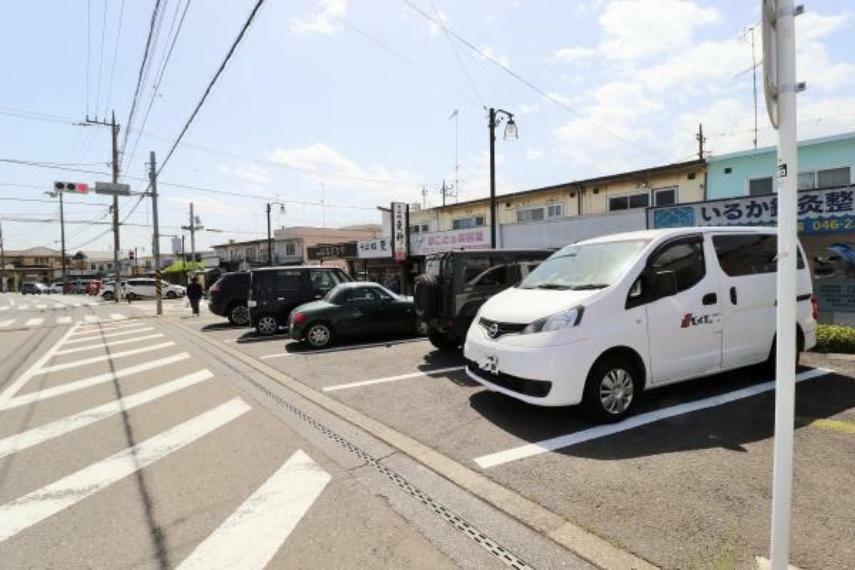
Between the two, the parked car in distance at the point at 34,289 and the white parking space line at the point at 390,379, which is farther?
the parked car in distance at the point at 34,289

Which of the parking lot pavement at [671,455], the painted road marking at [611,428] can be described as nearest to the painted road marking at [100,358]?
the parking lot pavement at [671,455]

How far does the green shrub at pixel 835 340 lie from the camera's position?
7.95 metres

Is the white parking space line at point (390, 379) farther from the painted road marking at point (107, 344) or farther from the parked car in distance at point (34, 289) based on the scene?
the parked car in distance at point (34, 289)

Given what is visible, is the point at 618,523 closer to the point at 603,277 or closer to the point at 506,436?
the point at 506,436

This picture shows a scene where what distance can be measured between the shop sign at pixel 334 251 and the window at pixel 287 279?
1280 centimetres

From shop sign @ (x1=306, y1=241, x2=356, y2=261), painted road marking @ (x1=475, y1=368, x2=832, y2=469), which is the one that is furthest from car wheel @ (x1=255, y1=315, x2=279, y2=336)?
shop sign @ (x1=306, y1=241, x2=356, y2=261)

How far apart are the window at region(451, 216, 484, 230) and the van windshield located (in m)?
16.5

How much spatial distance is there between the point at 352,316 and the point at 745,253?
7507mm

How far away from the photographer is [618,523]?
3322 mm

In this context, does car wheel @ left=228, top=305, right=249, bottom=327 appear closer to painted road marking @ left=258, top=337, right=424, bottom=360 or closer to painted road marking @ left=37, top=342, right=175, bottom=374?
painted road marking @ left=37, top=342, right=175, bottom=374

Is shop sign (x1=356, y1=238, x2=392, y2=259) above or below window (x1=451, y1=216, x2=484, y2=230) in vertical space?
below

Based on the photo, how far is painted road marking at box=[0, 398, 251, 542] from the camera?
3.69 m

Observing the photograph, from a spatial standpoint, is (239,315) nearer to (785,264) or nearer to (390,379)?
(390,379)

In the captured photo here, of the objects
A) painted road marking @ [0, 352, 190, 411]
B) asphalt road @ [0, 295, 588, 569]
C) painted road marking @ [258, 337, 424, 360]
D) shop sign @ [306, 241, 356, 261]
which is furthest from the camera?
shop sign @ [306, 241, 356, 261]
